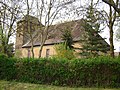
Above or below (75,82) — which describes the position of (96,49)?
above

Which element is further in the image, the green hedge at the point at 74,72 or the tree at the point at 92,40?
the tree at the point at 92,40

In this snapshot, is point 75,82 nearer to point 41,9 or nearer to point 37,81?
point 37,81

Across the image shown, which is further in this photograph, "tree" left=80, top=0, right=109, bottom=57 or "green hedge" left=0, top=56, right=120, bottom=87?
"tree" left=80, top=0, right=109, bottom=57

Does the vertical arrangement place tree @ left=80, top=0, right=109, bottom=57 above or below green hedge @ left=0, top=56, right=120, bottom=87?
above

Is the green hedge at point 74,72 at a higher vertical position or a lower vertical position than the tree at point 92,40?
lower

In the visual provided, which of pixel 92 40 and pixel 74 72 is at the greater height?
pixel 92 40

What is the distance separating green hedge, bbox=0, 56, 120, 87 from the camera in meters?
18.8

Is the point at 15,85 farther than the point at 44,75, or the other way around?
the point at 44,75

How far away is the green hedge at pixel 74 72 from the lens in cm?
1883

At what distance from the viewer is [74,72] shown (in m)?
18.9

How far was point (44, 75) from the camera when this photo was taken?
19.5 meters

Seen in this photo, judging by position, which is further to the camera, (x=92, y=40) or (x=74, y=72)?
(x=92, y=40)

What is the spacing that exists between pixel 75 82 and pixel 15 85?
4691 mm

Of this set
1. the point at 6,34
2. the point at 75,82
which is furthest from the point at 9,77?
the point at 6,34
